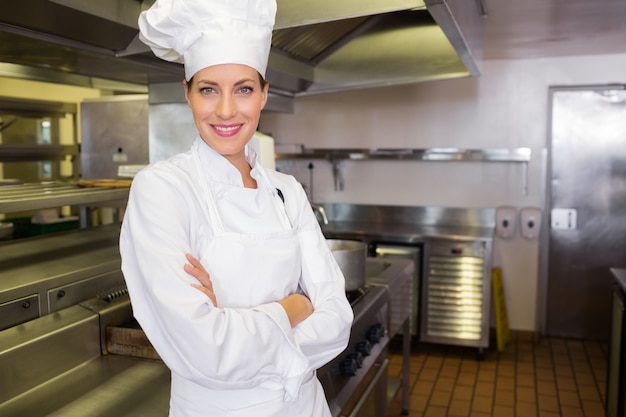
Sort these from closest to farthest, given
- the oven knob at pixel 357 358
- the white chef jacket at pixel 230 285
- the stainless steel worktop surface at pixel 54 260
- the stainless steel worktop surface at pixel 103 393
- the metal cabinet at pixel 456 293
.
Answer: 1. the white chef jacket at pixel 230 285
2. the stainless steel worktop surface at pixel 103 393
3. the stainless steel worktop surface at pixel 54 260
4. the oven knob at pixel 357 358
5. the metal cabinet at pixel 456 293

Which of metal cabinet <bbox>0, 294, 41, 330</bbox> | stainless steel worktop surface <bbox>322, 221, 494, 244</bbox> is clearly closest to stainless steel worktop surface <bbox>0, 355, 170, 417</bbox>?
metal cabinet <bbox>0, 294, 41, 330</bbox>

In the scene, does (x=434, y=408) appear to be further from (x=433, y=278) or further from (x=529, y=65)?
(x=529, y=65)

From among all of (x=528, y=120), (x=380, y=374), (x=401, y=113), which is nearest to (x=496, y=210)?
(x=528, y=120)

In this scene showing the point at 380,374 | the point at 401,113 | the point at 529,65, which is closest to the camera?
the point at 380,374

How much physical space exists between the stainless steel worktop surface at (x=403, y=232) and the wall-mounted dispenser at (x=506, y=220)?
0.09m

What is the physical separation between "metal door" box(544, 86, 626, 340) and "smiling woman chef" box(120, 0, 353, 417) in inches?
158

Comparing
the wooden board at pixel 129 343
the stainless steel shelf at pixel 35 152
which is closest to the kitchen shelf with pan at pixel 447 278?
the stainless steel shelf at pixel 35 152

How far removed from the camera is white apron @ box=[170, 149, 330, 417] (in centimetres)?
124

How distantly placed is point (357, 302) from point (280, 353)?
115 centimetres

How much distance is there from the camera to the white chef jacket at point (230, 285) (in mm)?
1095

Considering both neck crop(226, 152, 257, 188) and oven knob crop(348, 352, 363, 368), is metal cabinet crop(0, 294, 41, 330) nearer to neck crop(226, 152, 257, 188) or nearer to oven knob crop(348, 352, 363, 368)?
neck crop(226, 152, 257, 188)

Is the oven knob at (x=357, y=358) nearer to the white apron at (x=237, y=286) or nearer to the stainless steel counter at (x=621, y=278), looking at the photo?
the white apron at (x=237, y=286)

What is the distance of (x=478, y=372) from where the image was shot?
13.9ft

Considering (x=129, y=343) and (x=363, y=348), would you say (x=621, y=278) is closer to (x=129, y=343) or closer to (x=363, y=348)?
(x=363, y=348)
